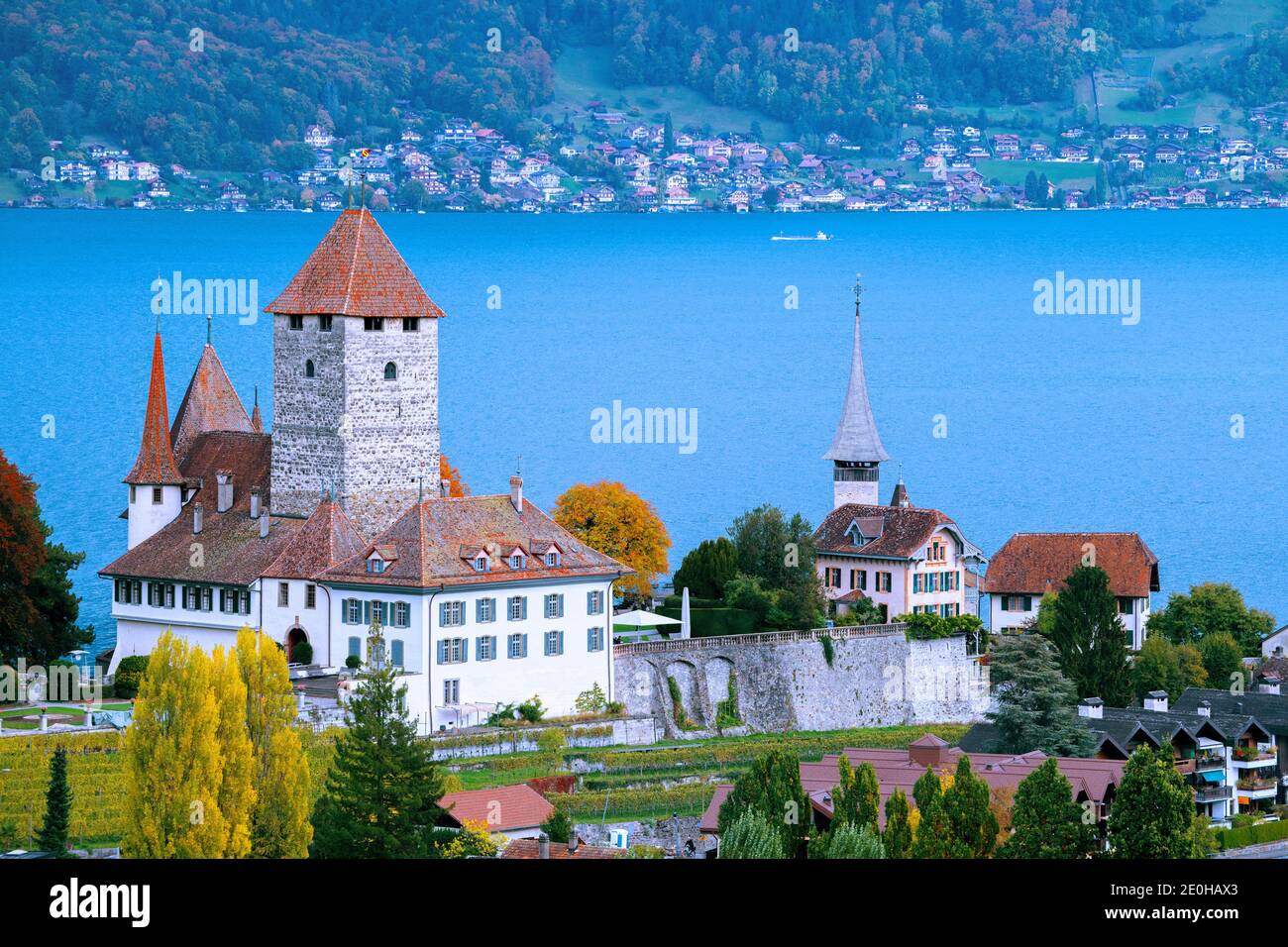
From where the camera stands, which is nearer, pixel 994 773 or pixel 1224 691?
pixel 994 773

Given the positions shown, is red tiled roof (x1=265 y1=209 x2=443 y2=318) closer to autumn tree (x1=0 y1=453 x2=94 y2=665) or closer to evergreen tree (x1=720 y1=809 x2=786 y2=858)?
autumn tree (x1=0 y1=453 x2=94 y2=665)

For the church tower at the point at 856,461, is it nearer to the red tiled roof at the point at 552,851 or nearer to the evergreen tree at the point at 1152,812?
the red tiled roof at the point at 552,851

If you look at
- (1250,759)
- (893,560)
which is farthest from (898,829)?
(893,560)

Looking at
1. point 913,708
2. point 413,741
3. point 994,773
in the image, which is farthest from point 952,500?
point 413,741

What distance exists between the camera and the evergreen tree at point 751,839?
39906 millimetres

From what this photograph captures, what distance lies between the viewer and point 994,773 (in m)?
49.7

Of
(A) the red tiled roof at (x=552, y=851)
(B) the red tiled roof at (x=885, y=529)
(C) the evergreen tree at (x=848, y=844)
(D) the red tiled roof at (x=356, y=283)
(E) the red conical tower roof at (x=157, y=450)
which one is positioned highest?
(D) the red tiled roof at (x=356, y=283)

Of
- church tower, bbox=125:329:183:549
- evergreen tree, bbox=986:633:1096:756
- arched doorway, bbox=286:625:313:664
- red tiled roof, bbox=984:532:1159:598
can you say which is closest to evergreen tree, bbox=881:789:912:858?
evergreen tree, bbox=986:633:1096:756

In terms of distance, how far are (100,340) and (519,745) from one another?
476 feet

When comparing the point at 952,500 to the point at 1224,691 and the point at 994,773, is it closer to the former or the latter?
the point at 1224,691

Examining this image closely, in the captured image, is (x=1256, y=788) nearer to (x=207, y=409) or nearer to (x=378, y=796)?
(x=207, y=409)

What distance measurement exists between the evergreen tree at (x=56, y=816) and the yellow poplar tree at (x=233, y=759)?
2.82m

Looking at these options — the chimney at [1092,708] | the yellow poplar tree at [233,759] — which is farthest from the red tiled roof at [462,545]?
the yellow poplar tree at [233,759]
